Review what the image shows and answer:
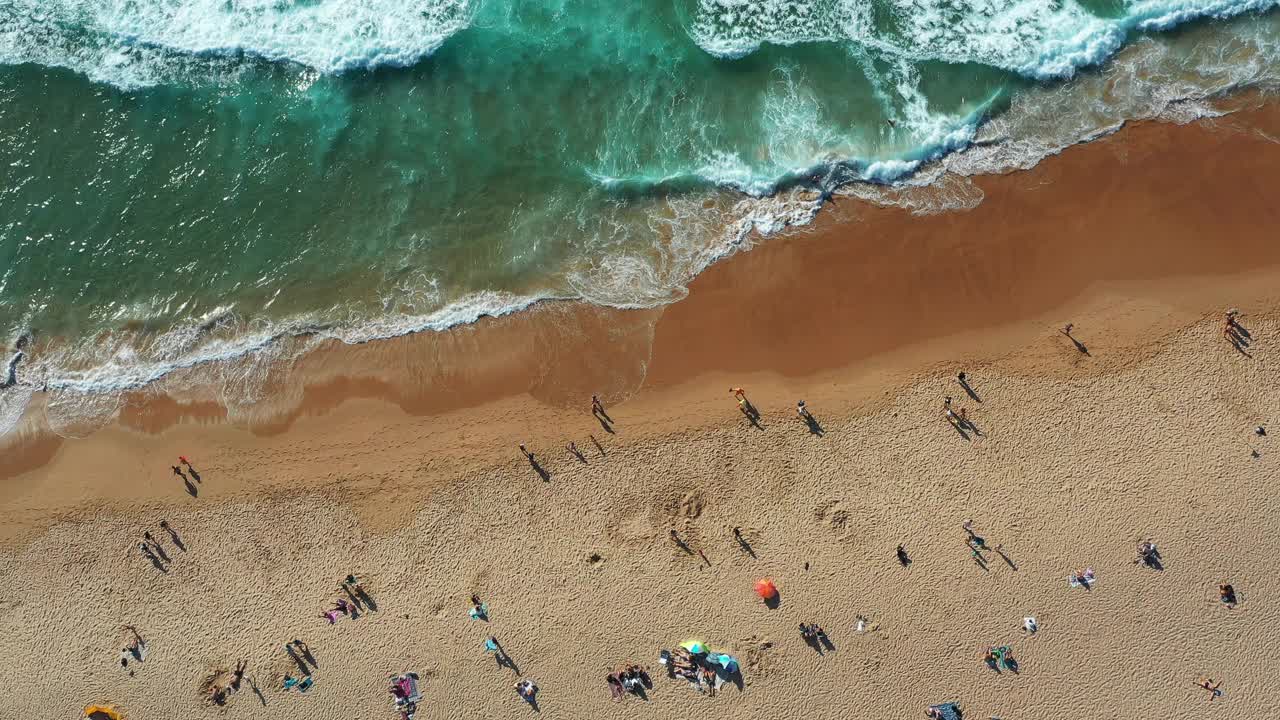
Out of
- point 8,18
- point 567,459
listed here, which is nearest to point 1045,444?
point 567,459

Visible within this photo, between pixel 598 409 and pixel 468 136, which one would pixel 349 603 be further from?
pixel 468 136

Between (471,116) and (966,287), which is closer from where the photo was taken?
(966,287)

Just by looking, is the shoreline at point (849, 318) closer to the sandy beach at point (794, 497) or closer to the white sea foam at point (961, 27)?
the sandy beach at point (794, 497)

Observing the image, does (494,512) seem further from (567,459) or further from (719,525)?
(719,525)

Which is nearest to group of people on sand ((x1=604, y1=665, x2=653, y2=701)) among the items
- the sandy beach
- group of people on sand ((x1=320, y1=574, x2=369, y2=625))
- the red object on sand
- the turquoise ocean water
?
the sandy beach

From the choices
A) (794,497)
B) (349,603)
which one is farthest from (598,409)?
(349,603)

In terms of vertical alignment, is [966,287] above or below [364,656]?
above
